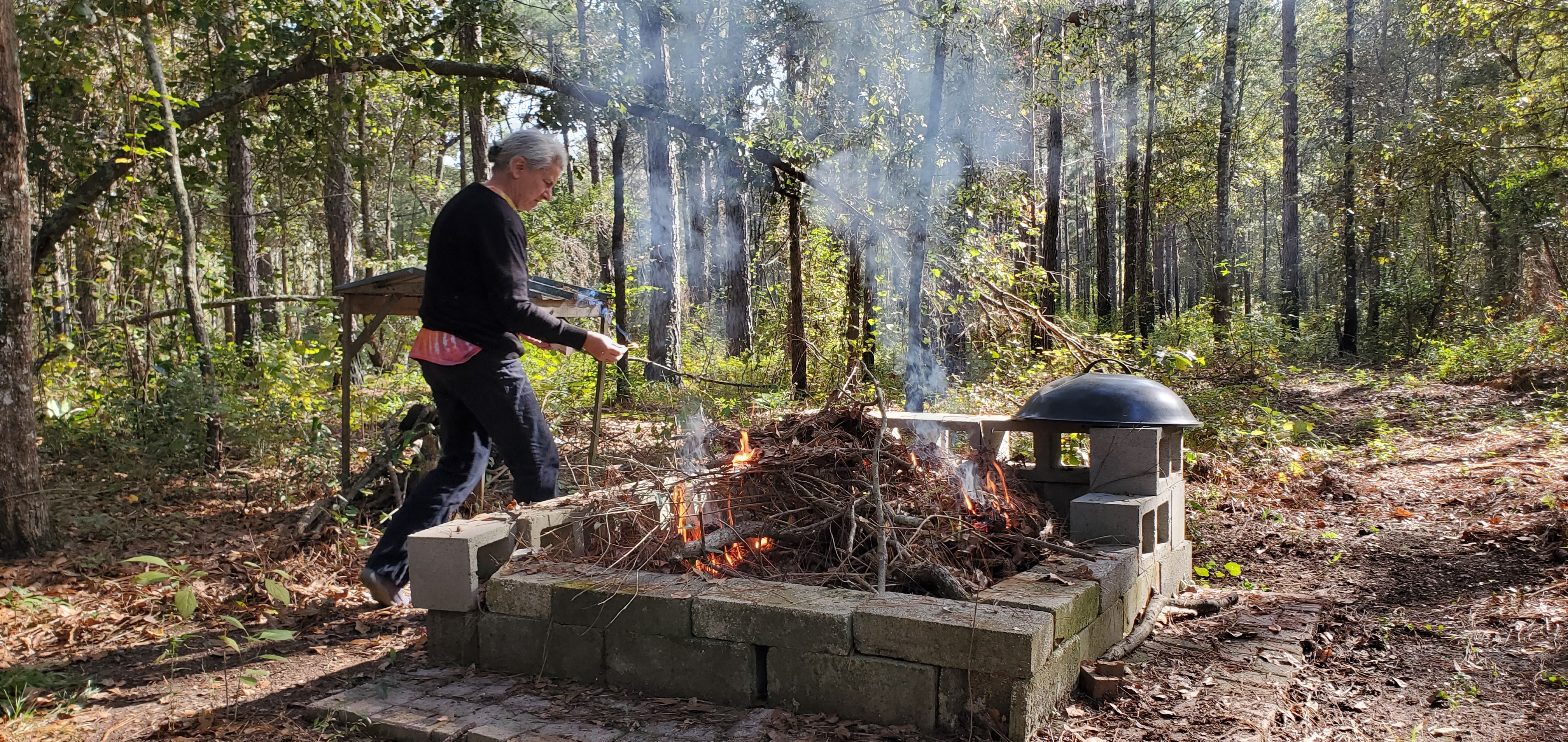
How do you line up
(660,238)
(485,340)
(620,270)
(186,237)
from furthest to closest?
(620,270)
(660,238)
(186,237)
(485,340)

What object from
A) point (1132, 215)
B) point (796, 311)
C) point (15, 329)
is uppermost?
point (1132, 215)

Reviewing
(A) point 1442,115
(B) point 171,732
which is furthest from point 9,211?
(A) point 1442,115

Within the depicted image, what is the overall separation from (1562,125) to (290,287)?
103 ft

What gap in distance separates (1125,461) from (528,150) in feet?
10.1

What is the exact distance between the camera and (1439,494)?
6988mm

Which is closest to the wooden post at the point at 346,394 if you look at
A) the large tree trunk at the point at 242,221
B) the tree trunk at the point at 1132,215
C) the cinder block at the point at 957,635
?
the cinder block at the point at 957,635

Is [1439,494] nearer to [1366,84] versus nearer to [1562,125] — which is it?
[1562,125]

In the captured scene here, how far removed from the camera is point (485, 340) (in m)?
3.67

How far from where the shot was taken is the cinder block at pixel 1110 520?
390cm

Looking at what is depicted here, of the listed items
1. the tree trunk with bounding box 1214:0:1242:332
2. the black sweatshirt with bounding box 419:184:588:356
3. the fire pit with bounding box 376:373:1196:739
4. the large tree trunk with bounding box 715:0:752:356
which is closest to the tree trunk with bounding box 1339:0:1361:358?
the tree trunk with bounding box 1214:0:1242:332

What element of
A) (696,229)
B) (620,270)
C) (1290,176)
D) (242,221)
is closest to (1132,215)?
(1290,176)

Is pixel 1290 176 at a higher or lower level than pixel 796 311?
higher

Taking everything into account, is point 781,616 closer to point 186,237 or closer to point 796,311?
point 796,311

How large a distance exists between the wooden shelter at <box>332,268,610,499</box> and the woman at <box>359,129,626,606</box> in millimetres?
1730
